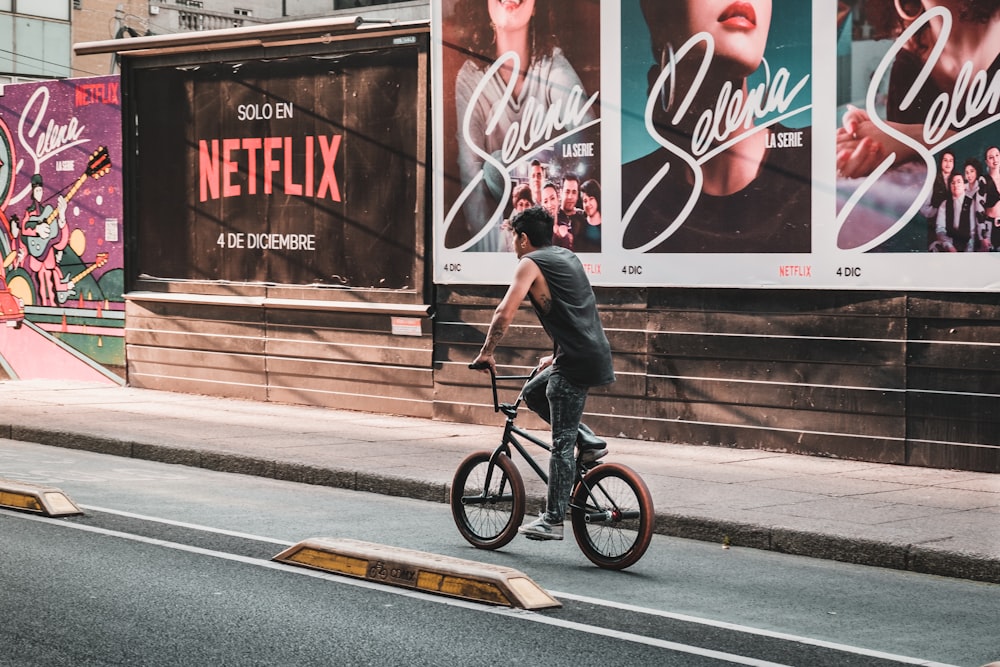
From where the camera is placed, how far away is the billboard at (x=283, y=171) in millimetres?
14914

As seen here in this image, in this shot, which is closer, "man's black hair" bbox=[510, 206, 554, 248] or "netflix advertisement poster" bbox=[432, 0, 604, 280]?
"man's black hair" bbox=[510, 206, 554, 248]

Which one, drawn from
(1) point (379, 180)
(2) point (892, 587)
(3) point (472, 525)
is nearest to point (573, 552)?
(3) point (472, 525)

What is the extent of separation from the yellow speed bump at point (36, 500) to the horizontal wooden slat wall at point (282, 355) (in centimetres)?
563

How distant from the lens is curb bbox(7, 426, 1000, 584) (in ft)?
26.6

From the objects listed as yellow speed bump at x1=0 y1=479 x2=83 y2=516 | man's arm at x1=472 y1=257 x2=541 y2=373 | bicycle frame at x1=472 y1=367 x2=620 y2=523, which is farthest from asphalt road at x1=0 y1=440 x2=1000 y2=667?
man's arm at x1=472 y1=257 x2=541 y2=373

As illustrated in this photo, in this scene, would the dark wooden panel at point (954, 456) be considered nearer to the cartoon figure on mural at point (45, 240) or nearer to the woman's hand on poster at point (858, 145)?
the woman's hand on poster at point (858, 145)

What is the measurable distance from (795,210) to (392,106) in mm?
4838

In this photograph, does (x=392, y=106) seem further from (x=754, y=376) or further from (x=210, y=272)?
(x=754, y=376)

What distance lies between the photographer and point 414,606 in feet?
22.6

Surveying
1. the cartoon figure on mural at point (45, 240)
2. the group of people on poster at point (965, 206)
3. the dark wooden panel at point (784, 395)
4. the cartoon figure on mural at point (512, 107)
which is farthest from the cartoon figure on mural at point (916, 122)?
the cartoon figure on mural at point (45, 240)

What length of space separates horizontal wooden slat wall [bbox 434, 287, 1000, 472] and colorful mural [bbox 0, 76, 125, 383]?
6233 millimetres

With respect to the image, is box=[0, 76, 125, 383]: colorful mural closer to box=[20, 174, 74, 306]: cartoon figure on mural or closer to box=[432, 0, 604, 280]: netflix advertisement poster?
box=[20, 174, 74, 306]: cartoon figure on mural

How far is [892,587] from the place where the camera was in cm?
779

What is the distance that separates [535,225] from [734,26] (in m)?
4.80
